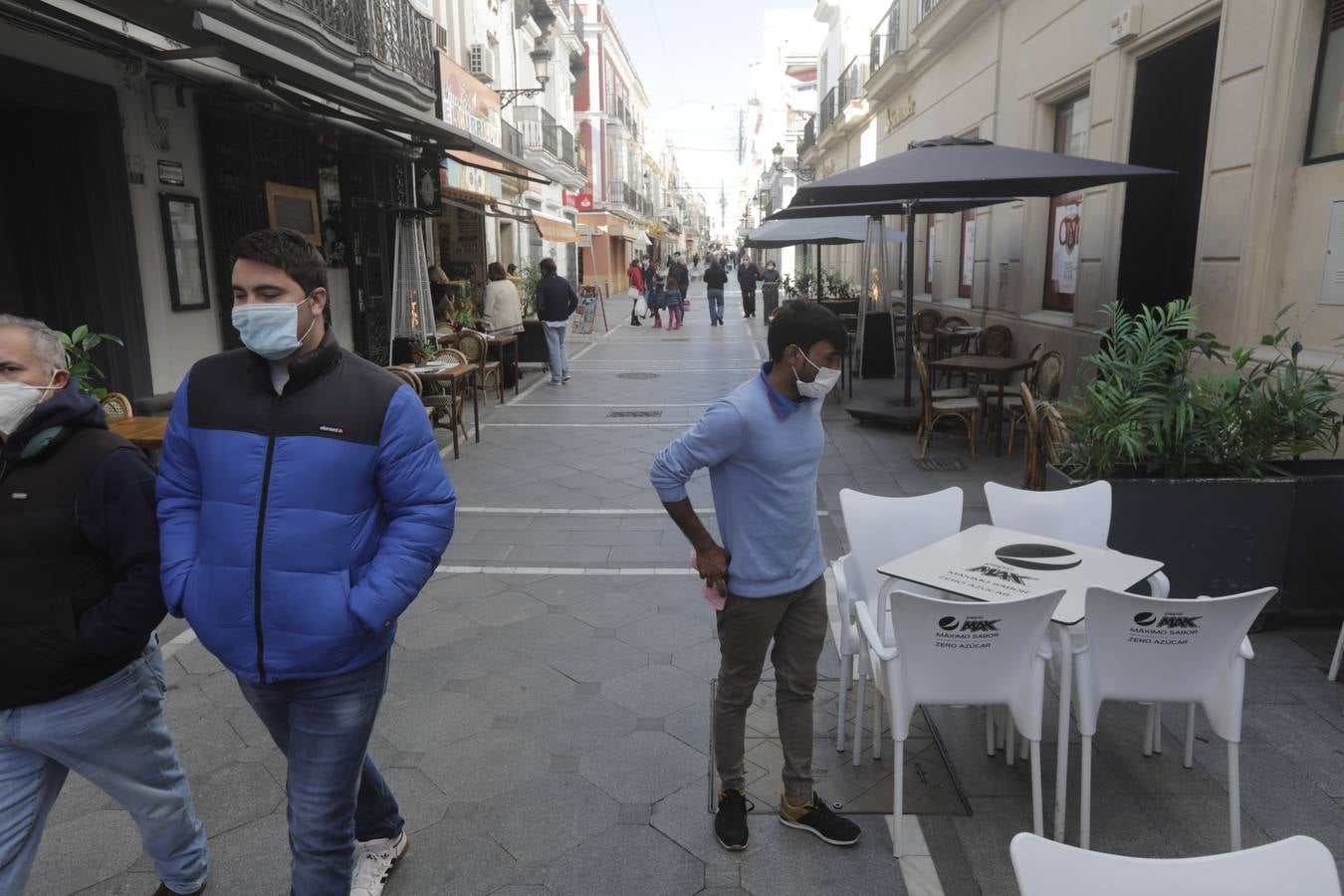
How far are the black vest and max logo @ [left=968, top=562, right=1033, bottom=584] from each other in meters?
2.65

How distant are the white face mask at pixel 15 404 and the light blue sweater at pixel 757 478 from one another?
1.53 metres

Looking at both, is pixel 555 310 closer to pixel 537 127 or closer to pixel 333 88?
pixel 333 88

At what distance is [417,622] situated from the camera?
467 cm

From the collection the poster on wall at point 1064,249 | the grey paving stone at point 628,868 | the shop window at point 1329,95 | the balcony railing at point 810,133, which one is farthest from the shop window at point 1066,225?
the balcony railing at point 810,133

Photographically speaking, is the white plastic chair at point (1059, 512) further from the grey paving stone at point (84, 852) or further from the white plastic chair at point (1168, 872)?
the grey paving stone at point (84, 852)

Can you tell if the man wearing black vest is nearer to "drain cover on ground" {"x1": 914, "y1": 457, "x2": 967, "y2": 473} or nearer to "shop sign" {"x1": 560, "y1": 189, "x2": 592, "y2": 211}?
"drain cover on ground" {"x1": 914, "y1": 457, "x2": 967, "y2": 473}

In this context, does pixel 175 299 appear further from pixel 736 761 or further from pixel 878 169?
pixel 736 761

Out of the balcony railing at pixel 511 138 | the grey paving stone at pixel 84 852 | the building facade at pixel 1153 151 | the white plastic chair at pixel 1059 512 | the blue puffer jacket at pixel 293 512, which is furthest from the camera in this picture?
the balcony railing at pixel 511 138

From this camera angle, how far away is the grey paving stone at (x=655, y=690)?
376 centimetres

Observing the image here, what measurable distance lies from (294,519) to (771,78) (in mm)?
64677

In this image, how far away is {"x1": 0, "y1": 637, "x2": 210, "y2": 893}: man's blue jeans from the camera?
2090 millimetres

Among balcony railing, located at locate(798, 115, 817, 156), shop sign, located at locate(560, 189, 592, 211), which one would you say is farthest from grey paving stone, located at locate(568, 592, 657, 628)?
shop sign, located at locate(560, 189, 592, 211)

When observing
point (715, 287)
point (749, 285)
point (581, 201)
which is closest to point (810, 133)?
point (581, 201)

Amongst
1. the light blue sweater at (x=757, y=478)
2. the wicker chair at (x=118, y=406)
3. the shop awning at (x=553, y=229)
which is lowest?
the wicker chair at (x=118, y=406)
